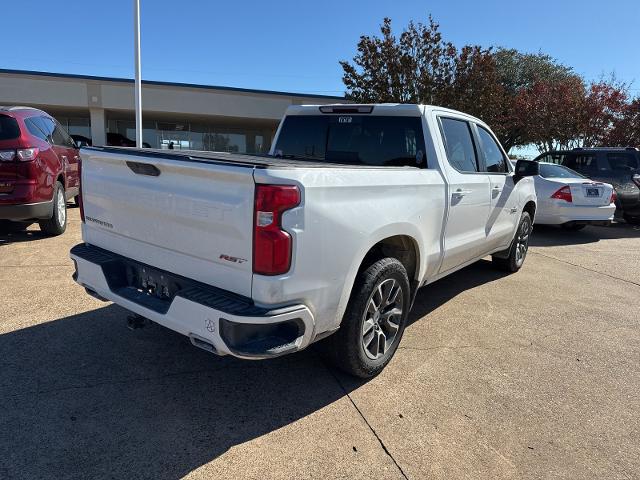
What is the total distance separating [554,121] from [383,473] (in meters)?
21.1

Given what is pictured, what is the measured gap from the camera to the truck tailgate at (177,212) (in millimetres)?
2514

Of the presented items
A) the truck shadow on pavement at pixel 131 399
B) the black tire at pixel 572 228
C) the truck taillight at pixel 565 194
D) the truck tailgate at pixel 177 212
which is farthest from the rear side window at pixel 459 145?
the black tire at pixel 572 228

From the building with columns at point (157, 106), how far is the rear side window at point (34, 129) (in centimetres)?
1702

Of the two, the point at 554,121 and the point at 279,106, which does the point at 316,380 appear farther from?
the point at 279,106

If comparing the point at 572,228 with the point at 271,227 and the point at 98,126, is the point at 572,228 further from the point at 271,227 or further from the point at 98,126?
the point at 98,126

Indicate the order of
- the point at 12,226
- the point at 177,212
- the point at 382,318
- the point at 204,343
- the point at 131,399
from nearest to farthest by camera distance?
the point at 204,343, the point at 177,212, the point at 131,399, the point at 382,318, the point at 12,226

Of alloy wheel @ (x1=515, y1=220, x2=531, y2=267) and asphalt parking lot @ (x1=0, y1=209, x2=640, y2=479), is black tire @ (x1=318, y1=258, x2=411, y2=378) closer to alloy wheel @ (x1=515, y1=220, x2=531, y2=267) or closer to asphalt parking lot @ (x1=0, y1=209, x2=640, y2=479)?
asphalt parking lot @ (x1=0, y1=209, x2=640, y2=479)

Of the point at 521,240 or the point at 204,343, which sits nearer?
the point at 204,343

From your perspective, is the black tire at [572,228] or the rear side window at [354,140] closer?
the rear side window at [354,140]

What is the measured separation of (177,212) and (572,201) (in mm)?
8733

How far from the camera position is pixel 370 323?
3.30m

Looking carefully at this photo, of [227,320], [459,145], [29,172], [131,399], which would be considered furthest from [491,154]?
[29,172]

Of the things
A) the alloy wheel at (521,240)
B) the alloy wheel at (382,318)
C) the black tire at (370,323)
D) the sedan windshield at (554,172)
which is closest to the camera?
the black tire at (370,323)

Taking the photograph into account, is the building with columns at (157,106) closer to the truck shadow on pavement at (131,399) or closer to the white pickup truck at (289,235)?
the white pickup truck at (289,235)
